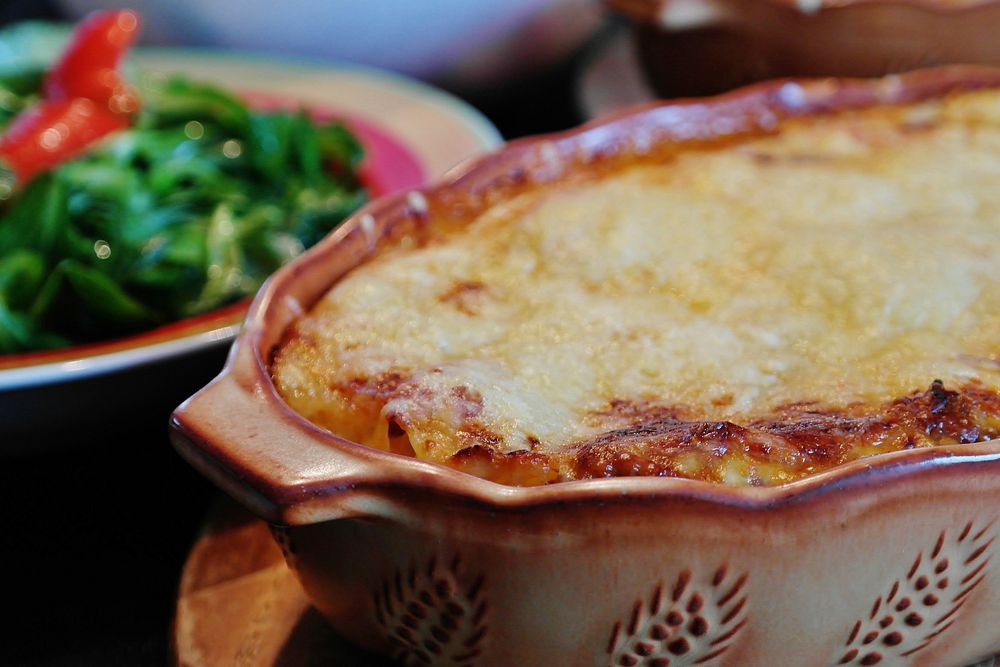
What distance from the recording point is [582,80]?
2211 mm

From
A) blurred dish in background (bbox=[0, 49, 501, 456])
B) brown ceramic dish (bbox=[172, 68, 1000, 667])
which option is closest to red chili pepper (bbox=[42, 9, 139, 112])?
blurred dish in background (bbox=[0, 49, 501, 456])

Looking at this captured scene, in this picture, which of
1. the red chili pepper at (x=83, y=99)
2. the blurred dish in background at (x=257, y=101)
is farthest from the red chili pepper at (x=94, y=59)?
A: the blurred dish in background at (x=257, y=101)

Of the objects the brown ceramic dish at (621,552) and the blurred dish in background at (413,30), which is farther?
the blurred dish in background at (413,30)

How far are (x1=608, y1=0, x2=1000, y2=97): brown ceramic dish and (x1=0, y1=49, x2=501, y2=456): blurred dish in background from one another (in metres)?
0.40

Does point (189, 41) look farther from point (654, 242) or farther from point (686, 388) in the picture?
point (686, 388)

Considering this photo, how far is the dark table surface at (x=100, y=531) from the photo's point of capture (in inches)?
40.3

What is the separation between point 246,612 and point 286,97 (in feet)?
5.07

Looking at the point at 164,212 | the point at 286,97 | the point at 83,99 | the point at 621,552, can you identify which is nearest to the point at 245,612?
the point at 621,552

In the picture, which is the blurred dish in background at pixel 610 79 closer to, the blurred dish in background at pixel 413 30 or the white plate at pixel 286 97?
the blurred dish in background at pixel 413 30

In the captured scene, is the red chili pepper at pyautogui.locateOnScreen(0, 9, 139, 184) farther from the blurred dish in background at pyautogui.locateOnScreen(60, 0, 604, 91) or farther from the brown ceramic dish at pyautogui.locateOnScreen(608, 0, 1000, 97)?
the brown ceramic dish at pyautogui.locateOnScreen(608, 0, 1000, 97)

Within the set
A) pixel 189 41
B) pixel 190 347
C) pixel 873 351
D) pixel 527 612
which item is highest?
pixel 873 351

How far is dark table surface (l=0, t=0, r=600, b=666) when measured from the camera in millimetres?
1022

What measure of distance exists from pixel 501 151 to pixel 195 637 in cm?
67

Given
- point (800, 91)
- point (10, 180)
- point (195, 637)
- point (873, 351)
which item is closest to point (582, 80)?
point (800, 91)
